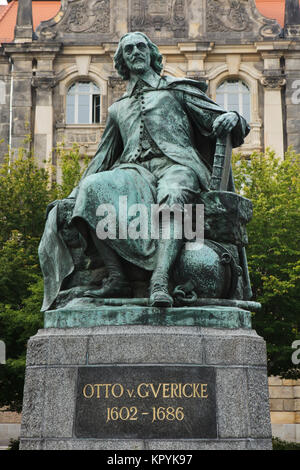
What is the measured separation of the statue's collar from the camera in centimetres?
677

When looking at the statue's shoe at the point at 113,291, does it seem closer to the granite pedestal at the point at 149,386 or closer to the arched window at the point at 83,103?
the granite pedestal at the point at 149,386

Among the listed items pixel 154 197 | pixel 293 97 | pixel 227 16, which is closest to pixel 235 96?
pixel 293 97

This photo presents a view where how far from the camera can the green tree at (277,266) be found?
17.3 metres

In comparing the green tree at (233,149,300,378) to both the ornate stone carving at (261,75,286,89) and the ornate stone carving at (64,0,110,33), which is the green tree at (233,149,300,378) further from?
the ornate stone carving at (64,0,110,33)

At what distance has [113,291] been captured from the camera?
577 centimetres

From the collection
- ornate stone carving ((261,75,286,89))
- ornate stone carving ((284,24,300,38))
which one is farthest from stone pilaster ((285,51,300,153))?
ornate stone carving ((284,24,300,38))

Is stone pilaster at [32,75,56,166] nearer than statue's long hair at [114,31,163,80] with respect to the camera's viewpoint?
No

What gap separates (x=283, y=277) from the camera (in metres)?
18.3

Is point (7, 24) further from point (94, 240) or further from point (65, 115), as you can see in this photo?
point (94, 240)

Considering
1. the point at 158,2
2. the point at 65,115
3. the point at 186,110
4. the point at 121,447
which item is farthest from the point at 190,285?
the point at 158,2

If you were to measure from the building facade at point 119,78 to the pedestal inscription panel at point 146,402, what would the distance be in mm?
21861

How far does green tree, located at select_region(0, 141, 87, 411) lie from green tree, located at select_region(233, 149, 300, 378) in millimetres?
5073

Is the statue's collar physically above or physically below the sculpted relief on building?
below

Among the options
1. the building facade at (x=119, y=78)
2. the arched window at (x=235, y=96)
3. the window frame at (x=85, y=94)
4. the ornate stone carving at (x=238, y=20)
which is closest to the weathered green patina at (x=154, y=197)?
the building facade at (x=119, y=78)
